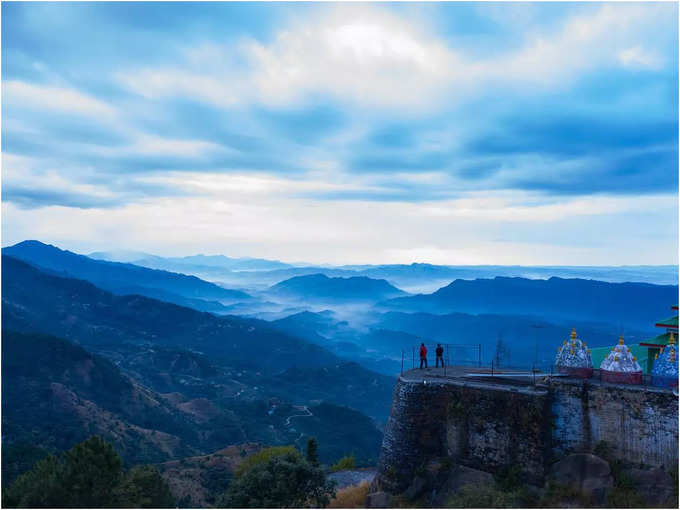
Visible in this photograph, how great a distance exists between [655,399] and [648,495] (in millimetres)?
3402

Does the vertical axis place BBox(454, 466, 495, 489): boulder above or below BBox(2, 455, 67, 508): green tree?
above

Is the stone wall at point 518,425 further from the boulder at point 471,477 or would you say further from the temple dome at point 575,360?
the temple dome at point 575,360

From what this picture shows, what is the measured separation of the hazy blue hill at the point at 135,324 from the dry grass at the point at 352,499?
127523 mm

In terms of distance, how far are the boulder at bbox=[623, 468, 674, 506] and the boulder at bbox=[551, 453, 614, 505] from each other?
823mm

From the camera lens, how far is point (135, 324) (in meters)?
175

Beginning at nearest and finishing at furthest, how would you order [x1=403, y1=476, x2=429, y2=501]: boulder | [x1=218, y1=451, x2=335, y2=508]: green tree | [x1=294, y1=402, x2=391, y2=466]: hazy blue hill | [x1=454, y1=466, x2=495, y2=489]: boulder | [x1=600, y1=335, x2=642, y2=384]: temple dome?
[x1=600, y1=335, x2=642, y2=384]: temple dome, [x1=454, y1=466, x2=495, y2=489]: boulder, [x1=403, y1=476, x2=429, y2=501]: boulder, [x1=218, y1=451, x2=335, y2=508]: green tree, [x1=294, y1=402, x2=391, y2=466]: hazy blue hill

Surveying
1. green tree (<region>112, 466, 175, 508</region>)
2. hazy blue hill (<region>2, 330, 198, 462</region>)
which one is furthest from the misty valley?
green tree (<region>112, 466, 175, 508</region>)

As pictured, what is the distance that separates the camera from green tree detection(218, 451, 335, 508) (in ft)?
74.2

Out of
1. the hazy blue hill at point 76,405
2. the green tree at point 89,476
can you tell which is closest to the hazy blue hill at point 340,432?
the hazy blue hill at point 76,405

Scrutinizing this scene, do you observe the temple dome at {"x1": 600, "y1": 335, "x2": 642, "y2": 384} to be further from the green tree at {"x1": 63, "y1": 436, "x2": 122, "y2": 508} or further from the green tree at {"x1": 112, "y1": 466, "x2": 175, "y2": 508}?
the green tree at {"x1": 63, "y1": 436, "x2": 122, "y2": 508}

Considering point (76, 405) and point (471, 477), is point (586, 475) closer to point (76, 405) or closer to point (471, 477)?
point (471, 477)

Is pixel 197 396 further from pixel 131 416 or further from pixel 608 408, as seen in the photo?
pixel 608 408

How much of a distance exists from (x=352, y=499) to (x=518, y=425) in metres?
9.22

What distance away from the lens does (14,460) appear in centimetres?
4706
